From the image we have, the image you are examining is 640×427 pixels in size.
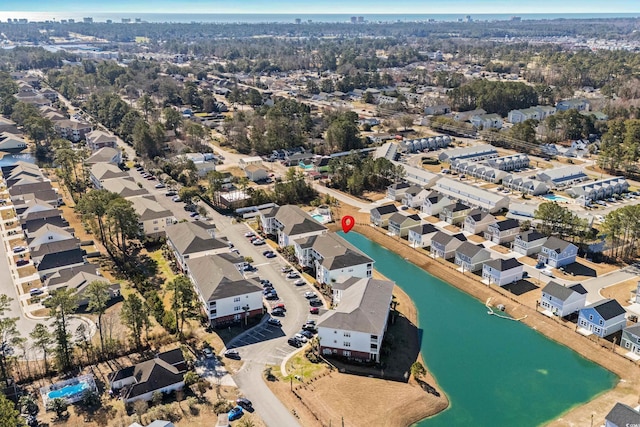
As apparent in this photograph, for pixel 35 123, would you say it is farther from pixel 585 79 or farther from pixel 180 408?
pixel 585 79

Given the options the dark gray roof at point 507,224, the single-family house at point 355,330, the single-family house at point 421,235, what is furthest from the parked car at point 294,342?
the dark gray roof at point 507,224

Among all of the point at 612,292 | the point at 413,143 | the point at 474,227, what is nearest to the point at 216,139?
the point at 413,143

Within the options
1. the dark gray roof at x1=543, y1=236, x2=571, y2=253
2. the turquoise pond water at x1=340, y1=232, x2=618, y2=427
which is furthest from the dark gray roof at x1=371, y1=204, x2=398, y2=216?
the dark gray roof at x1=543, y1=236, x2=571, y2=253

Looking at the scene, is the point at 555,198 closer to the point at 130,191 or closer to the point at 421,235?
the point at 421,235

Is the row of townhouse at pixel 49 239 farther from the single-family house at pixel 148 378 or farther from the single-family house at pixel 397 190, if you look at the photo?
the single-family house at pixel 397 190

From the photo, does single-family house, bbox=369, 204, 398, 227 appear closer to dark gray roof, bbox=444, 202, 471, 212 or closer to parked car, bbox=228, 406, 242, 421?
dark gray roof, bbox=444, 202, 471, 212

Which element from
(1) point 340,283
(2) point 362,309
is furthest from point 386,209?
(2) point 362,309

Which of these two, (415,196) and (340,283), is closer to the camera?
(340,283)
